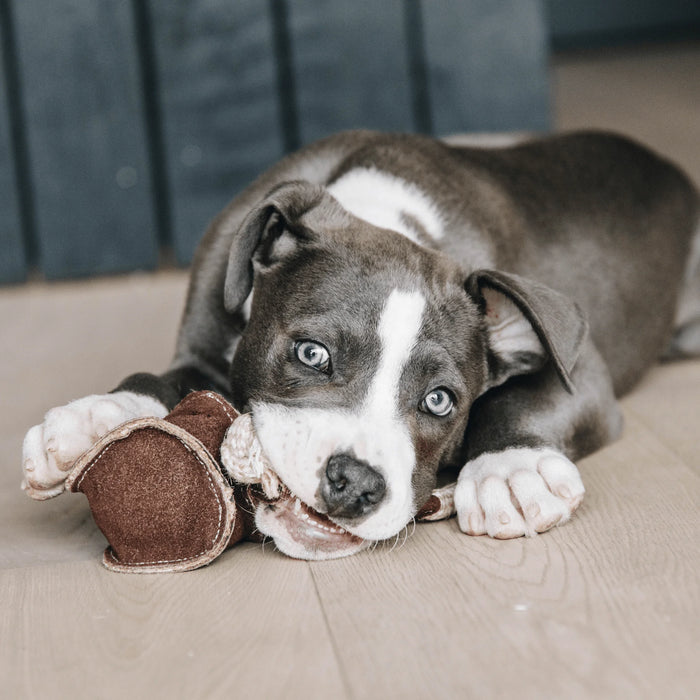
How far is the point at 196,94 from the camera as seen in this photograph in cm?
498

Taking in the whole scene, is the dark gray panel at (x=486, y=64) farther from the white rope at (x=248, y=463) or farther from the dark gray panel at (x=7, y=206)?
the white rope at (x=248, y=463)

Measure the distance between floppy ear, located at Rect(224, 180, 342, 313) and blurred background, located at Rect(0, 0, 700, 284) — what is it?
8.77 feet

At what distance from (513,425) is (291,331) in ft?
1.82

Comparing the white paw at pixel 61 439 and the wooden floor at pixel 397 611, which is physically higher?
the white paw at pixel 61 439

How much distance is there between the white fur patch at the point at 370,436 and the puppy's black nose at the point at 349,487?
0.05 feet

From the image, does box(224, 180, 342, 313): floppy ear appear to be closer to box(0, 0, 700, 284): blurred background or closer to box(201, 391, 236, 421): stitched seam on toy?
box(201, 391, 236, 421): stitched seam on toy

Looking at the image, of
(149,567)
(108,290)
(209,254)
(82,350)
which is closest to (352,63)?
(108,290)

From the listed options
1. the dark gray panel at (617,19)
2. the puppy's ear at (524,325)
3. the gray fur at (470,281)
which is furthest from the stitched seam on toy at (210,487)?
the dark gray panel at (617,19)

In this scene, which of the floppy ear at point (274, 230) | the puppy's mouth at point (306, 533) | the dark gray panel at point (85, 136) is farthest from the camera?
the dark gray panel at point (85, 136)

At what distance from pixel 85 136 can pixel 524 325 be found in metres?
3.15

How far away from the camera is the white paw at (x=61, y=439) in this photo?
2141 millimetres

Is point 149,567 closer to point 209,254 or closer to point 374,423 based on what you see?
point 374,423

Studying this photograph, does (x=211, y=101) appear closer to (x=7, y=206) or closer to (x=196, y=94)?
(x=196, y=94)

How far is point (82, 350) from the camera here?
3936 mm
